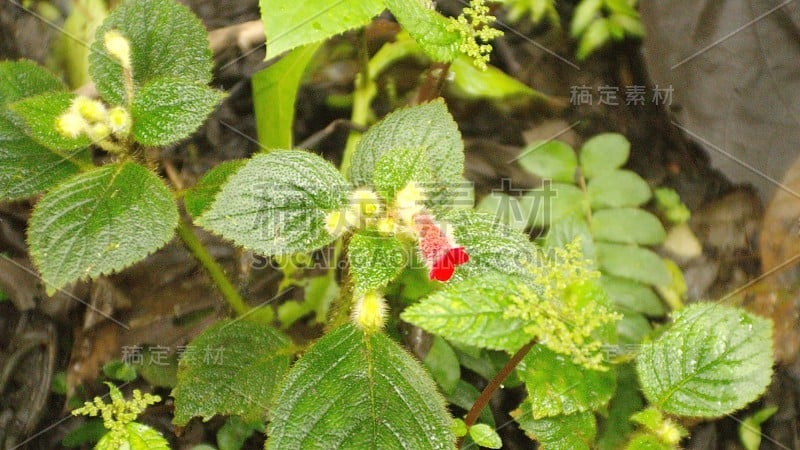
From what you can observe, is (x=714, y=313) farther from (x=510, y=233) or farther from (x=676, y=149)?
(x=676, y=149)

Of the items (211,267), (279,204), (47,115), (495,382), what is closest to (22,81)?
(47,115)

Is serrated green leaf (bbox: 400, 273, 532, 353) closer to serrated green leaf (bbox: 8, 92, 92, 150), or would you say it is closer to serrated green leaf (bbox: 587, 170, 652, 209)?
serrated green leaf (bbox: 8, 92, 92, 150)

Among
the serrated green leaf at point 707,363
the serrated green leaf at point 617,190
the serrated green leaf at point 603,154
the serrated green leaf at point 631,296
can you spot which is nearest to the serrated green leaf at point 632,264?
the serrated green leaf at point 631,296

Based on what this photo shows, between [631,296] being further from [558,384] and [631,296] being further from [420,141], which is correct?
[420,141]

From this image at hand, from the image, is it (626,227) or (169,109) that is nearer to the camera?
(169,109)

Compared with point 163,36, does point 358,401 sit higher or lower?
lower

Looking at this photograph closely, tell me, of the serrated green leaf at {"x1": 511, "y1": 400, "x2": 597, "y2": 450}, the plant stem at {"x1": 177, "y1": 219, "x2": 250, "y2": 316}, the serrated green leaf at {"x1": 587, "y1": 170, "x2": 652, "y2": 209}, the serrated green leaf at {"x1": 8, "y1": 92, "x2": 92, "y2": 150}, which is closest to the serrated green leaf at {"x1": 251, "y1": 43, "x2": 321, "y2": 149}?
the plant stem at {"x1": 177, "y1": 219, "x2": 250, "y2": 316}

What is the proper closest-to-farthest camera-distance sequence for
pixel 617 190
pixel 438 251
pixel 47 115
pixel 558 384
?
pixel 438 251, pixel 47 115, pixel 558 384, pixel 617 190
